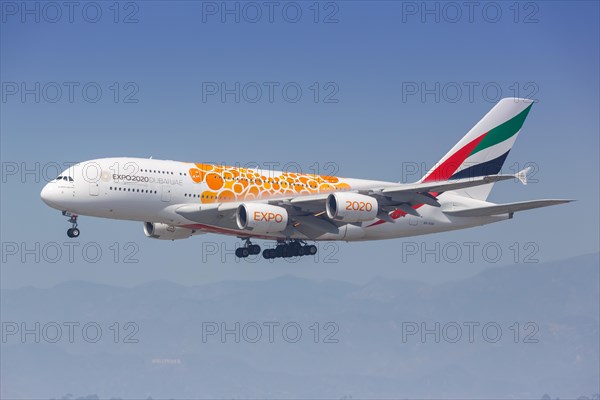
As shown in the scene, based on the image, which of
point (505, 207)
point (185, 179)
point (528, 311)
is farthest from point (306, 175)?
point (528, 311)

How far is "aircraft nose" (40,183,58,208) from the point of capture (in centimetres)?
5353

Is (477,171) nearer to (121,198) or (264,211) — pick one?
(264,211)

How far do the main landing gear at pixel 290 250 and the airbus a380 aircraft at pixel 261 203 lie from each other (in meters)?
0.06

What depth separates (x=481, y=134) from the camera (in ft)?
224

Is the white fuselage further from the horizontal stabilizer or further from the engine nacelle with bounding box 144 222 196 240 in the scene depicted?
the horizontal stabilizer

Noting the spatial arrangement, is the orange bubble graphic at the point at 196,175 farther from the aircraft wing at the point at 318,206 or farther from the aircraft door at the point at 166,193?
the aircraft door at the point at 166,193

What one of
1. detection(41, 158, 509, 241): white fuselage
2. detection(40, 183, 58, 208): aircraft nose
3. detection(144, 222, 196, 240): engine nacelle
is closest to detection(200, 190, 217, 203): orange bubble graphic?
detection(41, 158, 509, 241): white fuselage

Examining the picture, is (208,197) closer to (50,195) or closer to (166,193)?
(166,193)

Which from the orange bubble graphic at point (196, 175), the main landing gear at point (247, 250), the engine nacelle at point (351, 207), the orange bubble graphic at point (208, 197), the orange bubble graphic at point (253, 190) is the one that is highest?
the orange bubble graphic at point (196, 175)

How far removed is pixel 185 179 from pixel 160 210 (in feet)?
7.29

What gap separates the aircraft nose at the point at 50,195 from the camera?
176ft

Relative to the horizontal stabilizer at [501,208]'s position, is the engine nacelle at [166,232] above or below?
below

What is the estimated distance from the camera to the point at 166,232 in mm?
61312

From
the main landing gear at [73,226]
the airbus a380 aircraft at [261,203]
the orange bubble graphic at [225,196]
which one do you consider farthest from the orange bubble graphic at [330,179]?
the main landing gear at [73,226]
